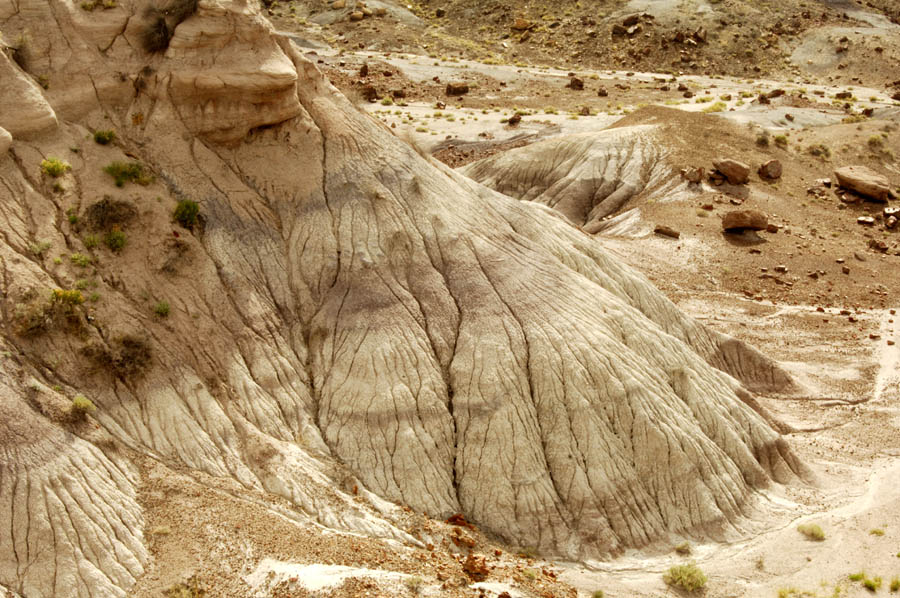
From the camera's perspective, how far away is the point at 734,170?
44.8 metres

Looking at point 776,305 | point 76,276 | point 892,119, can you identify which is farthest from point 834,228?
point 76,276

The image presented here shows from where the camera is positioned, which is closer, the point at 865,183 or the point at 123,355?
the point at 123,355

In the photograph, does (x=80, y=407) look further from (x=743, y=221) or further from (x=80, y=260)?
(x=743, y=221)

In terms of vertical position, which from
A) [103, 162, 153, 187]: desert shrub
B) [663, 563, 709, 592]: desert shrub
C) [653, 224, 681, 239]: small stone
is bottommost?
[653, 224, 681, 239]: small stone

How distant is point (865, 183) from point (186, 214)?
138ft

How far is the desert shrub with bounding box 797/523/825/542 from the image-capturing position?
2064cm

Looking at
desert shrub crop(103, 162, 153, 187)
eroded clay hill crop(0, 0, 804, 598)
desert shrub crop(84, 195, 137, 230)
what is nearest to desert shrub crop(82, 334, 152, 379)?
eroded clay hill crop(0, 0, 804, 598)

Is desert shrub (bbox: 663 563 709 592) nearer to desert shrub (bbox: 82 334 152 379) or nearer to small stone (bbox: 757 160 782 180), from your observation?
desert shrub (bbox: 82 334 152 379)

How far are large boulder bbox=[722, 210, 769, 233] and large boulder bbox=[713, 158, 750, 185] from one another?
4.63 meters

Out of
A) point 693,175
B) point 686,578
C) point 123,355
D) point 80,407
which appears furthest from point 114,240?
point 693,175

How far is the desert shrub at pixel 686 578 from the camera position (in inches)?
728

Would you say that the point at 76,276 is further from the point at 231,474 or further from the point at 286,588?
the point at 286,588

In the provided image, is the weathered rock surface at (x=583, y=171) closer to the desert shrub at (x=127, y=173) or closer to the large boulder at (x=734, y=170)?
the large boulder at (x=734, y=170)

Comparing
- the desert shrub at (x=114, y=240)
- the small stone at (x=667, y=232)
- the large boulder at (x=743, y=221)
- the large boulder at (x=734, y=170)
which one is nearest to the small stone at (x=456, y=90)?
the large boulder at (x=734, y=170)
